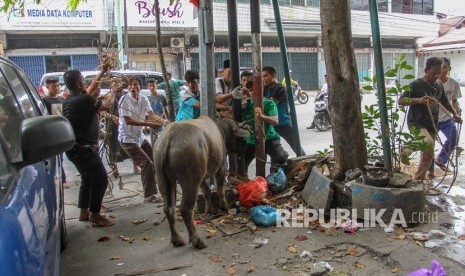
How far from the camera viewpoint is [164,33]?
72.3ft

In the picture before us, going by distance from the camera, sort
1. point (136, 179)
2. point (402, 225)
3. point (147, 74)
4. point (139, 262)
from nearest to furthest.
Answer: point (139, 262), point (402, 225), point (136, 179), point (147, 74)

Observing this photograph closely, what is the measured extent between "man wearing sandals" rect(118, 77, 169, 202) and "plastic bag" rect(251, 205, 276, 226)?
5.92ft

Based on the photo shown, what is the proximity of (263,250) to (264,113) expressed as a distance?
2.19 meters

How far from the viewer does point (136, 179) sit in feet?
24.3

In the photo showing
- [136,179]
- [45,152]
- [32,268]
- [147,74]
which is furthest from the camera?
[147,74]

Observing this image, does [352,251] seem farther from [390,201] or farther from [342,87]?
[342,87]

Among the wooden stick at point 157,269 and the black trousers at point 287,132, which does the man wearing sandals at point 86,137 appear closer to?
the wooden stick at point 157,269

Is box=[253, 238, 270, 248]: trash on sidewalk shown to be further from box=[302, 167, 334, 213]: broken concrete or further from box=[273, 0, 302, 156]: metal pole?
box=[273, 0, 302, 156]: metal pole

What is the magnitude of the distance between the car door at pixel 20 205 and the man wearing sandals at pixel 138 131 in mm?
2782

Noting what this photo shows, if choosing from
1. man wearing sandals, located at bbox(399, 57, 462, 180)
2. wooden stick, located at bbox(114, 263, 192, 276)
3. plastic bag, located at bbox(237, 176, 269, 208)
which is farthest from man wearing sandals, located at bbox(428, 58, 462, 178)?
wooden stick, located at bbox(114, 263, 192, 276)

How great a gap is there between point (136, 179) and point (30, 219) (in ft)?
18.5

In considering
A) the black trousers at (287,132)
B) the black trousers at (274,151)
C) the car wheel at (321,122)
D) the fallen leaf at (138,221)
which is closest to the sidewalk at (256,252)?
the fallen leaf at (138,221)

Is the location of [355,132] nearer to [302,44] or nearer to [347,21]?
[347,21]

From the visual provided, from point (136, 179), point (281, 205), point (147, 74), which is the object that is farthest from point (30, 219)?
point (147, 74)
